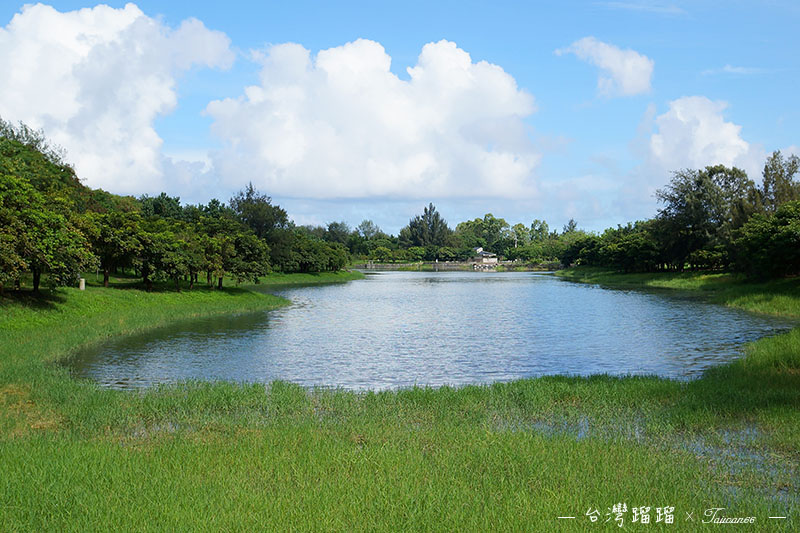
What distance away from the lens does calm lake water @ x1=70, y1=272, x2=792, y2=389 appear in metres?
21.4

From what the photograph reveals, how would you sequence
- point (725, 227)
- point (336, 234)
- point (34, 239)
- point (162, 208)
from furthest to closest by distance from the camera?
point (336, 234) → point (162, 208) → point (725, 227) → point (34, 239)

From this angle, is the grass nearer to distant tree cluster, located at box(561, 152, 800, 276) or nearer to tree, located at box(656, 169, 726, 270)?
distant tree cluster, located at box(561, 152, 800, 276)

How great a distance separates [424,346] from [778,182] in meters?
56.5

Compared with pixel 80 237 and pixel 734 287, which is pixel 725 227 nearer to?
pixel 734 287

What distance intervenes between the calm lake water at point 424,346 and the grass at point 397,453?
3.81 meters

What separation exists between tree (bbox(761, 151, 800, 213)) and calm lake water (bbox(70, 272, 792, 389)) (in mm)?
28407

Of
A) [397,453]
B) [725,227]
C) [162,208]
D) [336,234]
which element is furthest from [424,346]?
[336,234]

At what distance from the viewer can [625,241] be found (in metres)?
95.9

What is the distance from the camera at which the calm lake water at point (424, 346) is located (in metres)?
21.4

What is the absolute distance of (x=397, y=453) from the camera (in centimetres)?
994

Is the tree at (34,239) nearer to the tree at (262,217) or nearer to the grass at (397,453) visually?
the grass at (397,453)

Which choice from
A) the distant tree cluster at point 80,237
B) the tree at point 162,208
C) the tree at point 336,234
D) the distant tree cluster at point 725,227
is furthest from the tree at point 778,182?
the tree at point 336,234

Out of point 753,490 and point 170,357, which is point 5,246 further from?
point 753,490

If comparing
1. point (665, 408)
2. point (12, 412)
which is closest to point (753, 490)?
point (665, 408)
